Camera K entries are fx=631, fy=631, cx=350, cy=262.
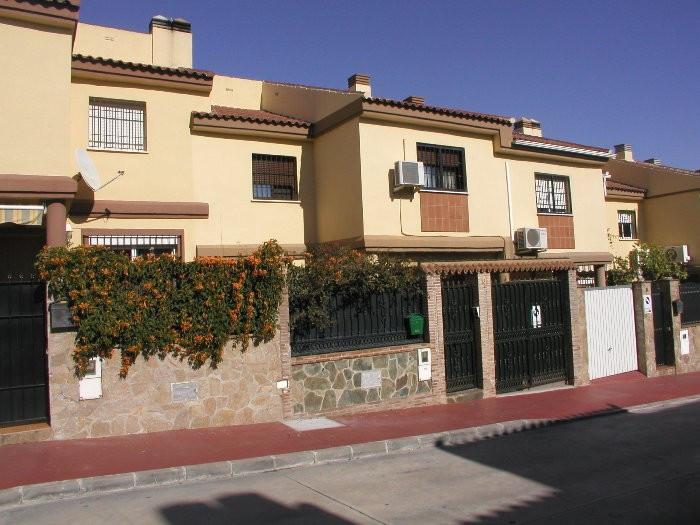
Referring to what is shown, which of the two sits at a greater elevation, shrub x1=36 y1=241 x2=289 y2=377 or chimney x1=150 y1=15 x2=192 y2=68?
chimney x1=150 y1=15 x2=192 y2=68

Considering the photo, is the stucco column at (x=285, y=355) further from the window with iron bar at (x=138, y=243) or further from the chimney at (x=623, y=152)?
the chimney at (x=623, y=152)

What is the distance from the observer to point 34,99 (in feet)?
36.8

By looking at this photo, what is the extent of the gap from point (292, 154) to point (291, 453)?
9936 mm

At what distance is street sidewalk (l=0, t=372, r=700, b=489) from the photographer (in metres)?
7.72

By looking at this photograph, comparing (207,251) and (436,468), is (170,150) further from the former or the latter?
(436,468)

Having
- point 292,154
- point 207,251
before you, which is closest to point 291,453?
point 207,251

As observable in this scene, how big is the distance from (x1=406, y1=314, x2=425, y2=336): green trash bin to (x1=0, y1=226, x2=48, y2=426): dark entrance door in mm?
6197

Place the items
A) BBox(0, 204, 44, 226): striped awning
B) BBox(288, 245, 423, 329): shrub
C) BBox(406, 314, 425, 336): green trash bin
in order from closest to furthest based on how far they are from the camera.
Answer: BBox(288, 245, 423, 329): shrub, BBox(0, 204, 44, 226): striped awning, BBox(406, 314, 425, 336): green trash bin

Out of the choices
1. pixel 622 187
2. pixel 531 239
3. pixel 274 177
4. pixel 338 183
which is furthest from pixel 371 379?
pixel 622 187

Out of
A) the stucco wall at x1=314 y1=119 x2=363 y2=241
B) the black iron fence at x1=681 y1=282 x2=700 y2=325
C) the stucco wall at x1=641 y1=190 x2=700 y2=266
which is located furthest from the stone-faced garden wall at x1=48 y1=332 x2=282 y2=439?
the stucco wall at x1=641 y1=190 x2=700 y2=266

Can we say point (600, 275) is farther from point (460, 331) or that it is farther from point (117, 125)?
point (117, 125)

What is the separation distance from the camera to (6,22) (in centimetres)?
1110

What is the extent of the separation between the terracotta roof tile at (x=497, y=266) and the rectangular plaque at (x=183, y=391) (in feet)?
16.1

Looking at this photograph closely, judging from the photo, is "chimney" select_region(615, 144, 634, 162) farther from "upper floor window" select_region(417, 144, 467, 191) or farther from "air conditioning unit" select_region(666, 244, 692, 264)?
"upper floor window" select_region(417, 144, 467, 191)
